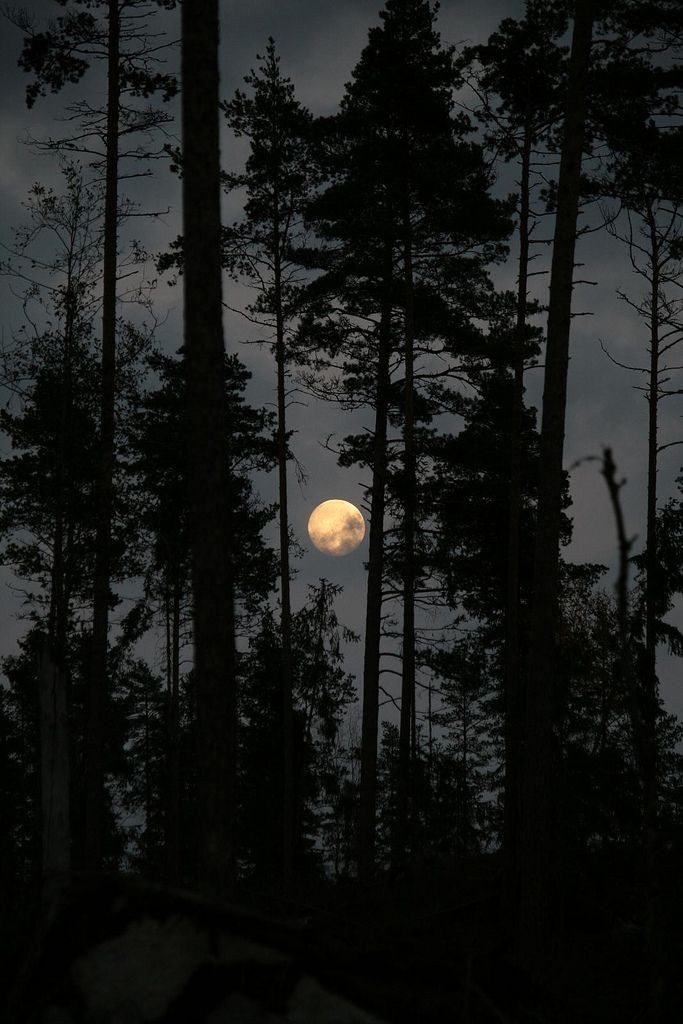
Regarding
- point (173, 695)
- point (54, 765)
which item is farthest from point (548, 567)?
point (173, 695)

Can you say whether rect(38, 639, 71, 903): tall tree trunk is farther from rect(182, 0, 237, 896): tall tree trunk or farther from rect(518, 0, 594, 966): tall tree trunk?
rect(518, 0, 594, 966): tall tree trunk

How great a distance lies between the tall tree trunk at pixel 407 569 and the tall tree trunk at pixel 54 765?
13.2 meters

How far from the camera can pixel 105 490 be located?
635 inches

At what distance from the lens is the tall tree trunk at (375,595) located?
744 inches

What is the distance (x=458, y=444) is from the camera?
1998 centimetres

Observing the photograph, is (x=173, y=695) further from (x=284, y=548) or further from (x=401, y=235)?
(x=401, y=235)

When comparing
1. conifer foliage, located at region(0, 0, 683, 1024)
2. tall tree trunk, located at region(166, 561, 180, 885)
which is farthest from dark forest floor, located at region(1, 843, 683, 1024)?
tall tree trunk, located at region(166, 561, 180, 885)

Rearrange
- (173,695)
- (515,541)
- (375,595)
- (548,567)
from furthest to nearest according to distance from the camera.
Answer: (173,695) → (375,595) → (515,541) → (548,567)

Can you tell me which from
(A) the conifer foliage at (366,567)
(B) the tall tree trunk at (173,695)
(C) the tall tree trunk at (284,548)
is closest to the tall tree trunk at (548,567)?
(A) the conifer foliage at (366,567)

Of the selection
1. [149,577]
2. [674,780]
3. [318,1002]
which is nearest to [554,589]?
[318,1002]

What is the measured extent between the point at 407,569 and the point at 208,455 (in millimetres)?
12122

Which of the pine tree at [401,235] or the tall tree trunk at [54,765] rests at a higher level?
the pine tree at [401,235]

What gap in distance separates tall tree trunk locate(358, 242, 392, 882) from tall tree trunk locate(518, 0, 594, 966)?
7.39 meters

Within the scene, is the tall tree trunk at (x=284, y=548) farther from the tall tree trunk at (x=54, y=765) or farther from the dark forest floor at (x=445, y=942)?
the tall tree trunk at (x=54, y=765)
